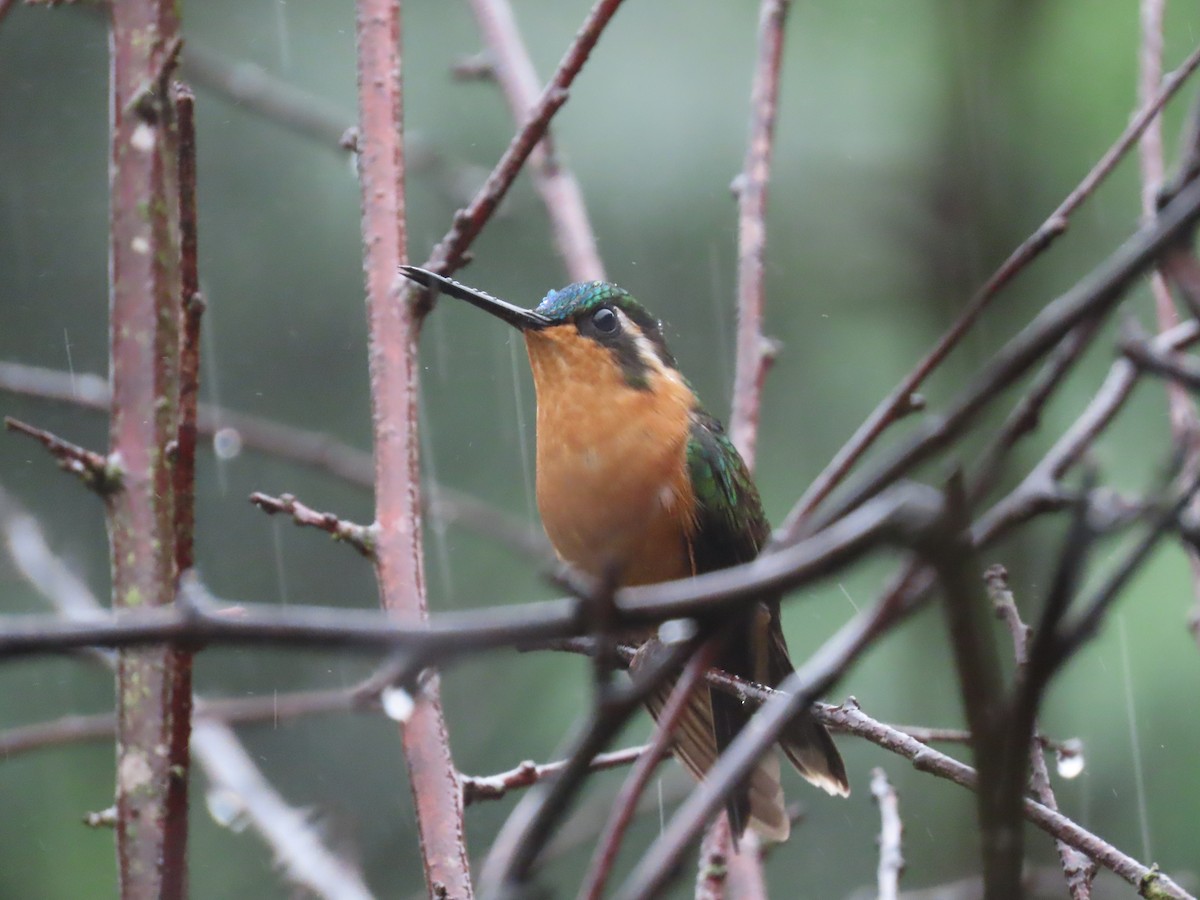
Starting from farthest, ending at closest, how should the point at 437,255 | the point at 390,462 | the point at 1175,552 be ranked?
the point at 1175,552, the point at 437,255, the point at 390,462

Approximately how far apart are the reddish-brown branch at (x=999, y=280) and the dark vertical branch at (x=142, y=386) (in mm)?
943

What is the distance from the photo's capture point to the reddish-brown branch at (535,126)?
2223 mm

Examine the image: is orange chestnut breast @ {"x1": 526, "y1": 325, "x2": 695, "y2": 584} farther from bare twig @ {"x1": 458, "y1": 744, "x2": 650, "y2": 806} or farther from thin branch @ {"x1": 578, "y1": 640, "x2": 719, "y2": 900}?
thin branch @ {"x1": 578, "y1": 640, "x2": 719, "y2": 900}

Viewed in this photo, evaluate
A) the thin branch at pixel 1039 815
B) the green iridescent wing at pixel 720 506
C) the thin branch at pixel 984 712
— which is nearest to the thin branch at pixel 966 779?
the thin branch at pixel 1039 815

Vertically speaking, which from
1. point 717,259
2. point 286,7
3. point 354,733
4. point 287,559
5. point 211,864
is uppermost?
point 286,7

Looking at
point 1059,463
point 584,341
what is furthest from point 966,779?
point 584,341

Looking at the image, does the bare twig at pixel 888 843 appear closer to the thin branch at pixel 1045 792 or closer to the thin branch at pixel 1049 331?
the thin branch at pixel 1045 792

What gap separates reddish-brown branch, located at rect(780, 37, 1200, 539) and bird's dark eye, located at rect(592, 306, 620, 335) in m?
1.25

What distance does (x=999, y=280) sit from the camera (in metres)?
1.92

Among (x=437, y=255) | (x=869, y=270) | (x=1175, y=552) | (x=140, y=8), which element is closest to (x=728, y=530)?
(x=437, y=255)

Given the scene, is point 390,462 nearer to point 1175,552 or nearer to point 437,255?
point 437,255

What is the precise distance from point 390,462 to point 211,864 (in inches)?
183

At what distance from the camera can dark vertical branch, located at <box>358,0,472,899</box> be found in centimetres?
184

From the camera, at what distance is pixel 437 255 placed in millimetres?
2381
